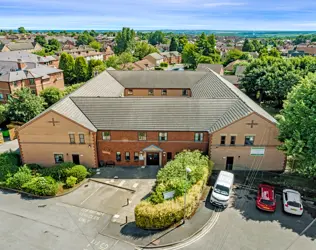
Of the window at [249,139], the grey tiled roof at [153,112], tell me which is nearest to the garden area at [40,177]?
the grey tiled roof at [153,112]

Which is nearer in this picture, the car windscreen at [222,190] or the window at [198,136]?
the car windscreen at [222,190]

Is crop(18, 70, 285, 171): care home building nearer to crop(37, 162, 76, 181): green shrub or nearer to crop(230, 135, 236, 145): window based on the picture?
crop(230, 135, 236, 145): window

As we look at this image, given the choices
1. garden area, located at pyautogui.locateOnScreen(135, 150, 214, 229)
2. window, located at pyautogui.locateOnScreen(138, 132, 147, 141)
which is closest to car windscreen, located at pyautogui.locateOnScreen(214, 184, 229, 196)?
garden area, located at pyautogui.locateOnScreen(135, 150, 214, 229)

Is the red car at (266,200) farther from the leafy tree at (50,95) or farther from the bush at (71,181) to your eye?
the leafy tree at (50,95)

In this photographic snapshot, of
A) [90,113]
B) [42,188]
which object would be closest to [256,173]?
[90,113]

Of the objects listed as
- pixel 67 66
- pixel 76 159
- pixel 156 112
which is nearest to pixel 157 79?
pixel 156 112

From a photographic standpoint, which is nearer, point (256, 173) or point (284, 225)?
point (284, 225)

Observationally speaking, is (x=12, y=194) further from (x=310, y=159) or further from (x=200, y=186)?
(x=310, y=159)

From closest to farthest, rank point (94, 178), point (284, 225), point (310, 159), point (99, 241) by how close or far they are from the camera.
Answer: point (99, 241)
point (284, 225)
point (310, 159)
point (94, 178)
